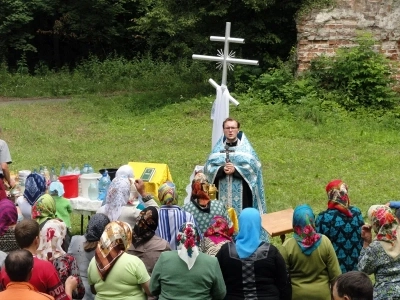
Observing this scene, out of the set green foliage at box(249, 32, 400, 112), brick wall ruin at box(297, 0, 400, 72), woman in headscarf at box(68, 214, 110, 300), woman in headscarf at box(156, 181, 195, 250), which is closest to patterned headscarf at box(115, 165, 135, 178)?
woman in headscarf at box(156, 181, 195, 250)

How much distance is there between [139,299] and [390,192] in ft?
24.0

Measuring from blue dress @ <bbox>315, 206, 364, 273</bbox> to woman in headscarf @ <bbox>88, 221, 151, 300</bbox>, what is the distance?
6.22 ft

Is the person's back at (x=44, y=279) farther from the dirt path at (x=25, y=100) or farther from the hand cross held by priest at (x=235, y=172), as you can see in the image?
the dirt path at (x=25, y=100)

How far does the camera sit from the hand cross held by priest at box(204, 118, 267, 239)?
28.8 feet

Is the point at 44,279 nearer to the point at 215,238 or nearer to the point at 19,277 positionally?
the point at 19,277

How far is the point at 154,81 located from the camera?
24.5m

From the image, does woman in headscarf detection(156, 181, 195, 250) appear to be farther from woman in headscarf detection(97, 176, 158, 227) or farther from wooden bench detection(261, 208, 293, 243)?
wooden bench detection(261, 208, 293, 243)

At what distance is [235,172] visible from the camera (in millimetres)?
8805

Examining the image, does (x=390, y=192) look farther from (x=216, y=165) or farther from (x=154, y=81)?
(x=154, y=81)

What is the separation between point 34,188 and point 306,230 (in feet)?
10.6

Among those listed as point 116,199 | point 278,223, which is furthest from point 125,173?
point 278,223

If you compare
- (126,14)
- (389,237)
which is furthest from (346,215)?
(126,14)

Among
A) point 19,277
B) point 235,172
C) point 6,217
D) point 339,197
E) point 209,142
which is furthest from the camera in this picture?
point 209,142

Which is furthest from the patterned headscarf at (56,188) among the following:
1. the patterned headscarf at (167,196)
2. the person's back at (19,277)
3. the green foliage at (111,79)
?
the green foliage at (111,79)
